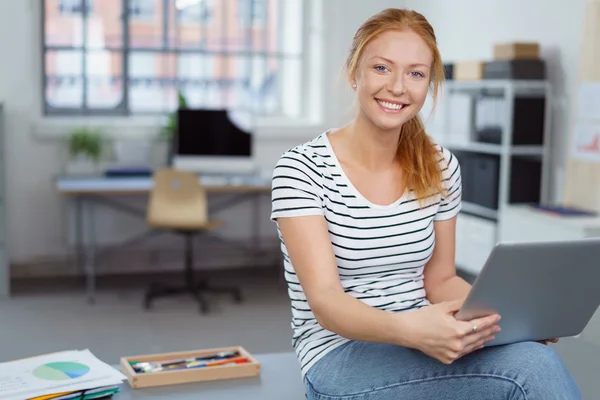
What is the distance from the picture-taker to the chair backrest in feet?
15.2

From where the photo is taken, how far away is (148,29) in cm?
576

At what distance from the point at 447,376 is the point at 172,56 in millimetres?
4692

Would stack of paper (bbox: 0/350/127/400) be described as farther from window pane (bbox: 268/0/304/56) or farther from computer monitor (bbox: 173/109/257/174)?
window pane (bbox: 268/0/304/56)

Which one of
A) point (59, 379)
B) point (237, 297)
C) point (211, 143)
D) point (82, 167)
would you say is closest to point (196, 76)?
point (211, 143)

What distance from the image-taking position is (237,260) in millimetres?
5812

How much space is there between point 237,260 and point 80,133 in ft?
4.64

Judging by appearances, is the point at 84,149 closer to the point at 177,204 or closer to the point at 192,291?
the point at 177,204

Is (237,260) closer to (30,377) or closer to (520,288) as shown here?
(30,377)

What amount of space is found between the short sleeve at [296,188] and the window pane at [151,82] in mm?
4268

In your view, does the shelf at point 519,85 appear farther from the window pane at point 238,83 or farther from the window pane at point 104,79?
the window pane at point 104,79

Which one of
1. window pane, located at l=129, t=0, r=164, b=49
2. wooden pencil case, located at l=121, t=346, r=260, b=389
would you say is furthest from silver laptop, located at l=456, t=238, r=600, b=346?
window pane, located at l=129, t=0, r=164, b=49

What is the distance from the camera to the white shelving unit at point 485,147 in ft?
14.4

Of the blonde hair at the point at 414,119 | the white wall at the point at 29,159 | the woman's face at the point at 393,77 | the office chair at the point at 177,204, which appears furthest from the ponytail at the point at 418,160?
the white wall at the point at 29,159

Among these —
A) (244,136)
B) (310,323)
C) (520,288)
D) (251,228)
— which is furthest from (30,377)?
(251,228)
